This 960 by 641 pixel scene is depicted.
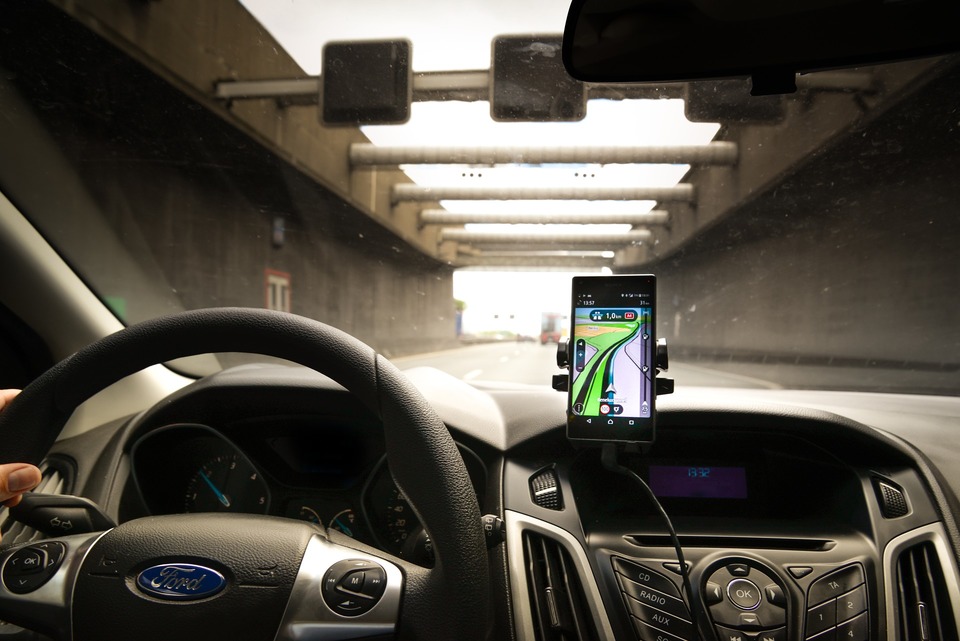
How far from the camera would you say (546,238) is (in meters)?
3.07

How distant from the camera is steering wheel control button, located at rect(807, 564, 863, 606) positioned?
2.07 metres

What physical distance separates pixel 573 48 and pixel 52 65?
2289mm

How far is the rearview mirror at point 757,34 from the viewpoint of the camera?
72.1 inches

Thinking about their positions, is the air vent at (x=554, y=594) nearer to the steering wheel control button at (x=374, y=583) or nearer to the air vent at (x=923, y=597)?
the steering wheel control button at (x=374, y=583)

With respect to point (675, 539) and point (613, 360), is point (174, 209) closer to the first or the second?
point (613, 360)

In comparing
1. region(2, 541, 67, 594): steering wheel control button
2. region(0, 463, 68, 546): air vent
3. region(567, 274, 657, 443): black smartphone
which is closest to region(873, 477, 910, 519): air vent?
region(567, 274, 657, 443): black smartphone

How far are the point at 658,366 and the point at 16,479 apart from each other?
5.54ft

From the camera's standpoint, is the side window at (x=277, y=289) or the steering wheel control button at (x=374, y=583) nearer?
the steering wheel control button at (x=374, y=583)

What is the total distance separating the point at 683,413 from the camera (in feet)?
7.63

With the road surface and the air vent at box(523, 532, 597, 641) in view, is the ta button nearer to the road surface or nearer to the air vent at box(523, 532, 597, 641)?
the air vent at box(523, 532, 597, 641)

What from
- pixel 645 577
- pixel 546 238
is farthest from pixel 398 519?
pixel 546 238

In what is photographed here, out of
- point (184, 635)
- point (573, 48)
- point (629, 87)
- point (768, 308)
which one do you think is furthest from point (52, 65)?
point (768, 308)

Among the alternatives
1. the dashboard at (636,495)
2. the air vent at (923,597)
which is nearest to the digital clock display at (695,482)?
the dashboard at (636,495)

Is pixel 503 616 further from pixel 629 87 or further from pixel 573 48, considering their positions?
pixel 629 87
